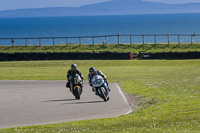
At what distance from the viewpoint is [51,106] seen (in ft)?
60.9

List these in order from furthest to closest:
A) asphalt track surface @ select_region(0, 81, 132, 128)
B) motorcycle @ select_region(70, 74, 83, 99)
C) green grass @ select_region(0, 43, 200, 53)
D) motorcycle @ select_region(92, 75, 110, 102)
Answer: green grass @ select_region(0, 43, 200, 53) < motorcycle @ select_region(70, 74, 83, 99) < motorcycle @ select_region(92, 75, 110, 102) < asphalt track surface @ select_region(0, 81, 132, 128)

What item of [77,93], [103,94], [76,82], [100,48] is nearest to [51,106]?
[76,82]

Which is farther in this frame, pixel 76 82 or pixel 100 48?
pixel 100 48

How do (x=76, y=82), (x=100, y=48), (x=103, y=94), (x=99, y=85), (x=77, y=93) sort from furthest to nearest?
(x=100, y=48) → (x=77, y=93) → (x=76, y=82) → (x=103, y=94) → (x=99, y=85)

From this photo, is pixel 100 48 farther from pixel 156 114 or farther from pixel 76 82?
pixel 156 114

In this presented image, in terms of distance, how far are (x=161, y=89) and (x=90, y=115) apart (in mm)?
8508

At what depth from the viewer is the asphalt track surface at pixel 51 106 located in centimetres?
1564

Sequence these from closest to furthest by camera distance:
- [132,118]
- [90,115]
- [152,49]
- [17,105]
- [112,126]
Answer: [112,126] → [132,118] → [90,115] → [17,105] → [152,49]

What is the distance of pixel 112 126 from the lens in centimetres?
1309

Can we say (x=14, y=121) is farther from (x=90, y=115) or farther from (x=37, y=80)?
(x=37, y=80)

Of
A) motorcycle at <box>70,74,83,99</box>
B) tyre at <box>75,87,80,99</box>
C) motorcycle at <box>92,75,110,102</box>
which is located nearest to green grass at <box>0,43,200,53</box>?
tyre at <box>75,87,80,99</box>

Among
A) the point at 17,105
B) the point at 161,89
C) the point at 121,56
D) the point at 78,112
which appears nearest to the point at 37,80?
the point at 161,89

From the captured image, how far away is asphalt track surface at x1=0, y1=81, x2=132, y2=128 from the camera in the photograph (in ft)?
51.3

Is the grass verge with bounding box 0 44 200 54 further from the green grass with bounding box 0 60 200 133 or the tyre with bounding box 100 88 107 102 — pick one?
the tyre with bounding box 100 88 107 102
